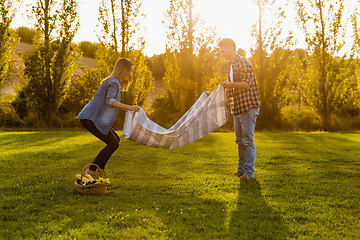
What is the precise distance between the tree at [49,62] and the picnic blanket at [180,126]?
46.0ft

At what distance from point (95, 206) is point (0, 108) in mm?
17793

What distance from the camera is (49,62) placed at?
19156 mm

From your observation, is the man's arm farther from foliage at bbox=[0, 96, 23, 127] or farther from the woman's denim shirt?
foliage at bbox=[0, 96, 23, 127]

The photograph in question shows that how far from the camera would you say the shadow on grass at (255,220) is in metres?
4.05

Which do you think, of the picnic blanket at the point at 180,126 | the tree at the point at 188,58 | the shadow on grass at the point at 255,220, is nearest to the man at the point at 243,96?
the picnic blanket at the point at 180,126

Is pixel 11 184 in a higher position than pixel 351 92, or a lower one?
lower

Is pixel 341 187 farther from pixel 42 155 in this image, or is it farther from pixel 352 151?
pixel 42 155

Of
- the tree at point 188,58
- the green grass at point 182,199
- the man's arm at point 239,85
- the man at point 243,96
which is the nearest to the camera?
the green grass at point 182,199

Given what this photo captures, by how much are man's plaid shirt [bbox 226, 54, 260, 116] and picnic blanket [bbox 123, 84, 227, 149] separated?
32 cm

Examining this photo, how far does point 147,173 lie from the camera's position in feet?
25.2

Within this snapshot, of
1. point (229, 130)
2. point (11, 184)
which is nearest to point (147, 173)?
point (11, 184)

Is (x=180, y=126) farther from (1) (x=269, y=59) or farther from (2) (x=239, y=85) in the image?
(1) (x=269, y=59)

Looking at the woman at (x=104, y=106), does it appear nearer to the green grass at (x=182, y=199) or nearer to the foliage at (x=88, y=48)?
the green grass at (x=182, y=199)

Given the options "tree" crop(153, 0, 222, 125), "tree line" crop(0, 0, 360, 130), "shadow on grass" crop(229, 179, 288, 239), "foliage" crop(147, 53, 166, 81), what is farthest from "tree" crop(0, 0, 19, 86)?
"shadow on grass" crop(229, 179, 288, 239)
